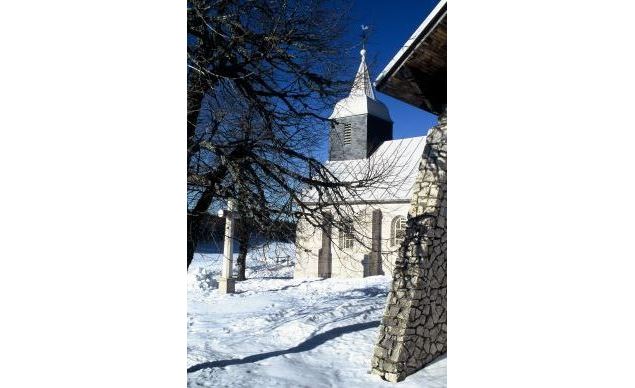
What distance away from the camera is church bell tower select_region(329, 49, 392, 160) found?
2.32 metres

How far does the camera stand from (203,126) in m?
2.46

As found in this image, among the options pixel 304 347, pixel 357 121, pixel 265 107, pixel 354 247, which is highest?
pixel 265 107

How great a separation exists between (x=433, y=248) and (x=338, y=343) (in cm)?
87

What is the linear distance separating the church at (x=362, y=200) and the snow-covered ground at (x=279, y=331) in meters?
0.12

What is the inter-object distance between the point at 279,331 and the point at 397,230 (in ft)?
3.13

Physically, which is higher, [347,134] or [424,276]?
[347,134]

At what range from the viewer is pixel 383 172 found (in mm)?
2660

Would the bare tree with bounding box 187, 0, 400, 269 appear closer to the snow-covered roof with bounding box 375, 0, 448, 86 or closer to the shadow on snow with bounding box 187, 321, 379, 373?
the snow-covered roof with bounding box 375, 0, 448, 86

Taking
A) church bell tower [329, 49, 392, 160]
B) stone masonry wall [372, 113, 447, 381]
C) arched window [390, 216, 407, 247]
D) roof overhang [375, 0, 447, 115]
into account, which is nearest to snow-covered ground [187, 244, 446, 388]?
stone masonry wall [372, 113, 447, 381]

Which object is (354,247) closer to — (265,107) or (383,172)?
(383,172)

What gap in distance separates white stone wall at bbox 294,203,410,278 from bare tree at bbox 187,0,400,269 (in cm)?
11

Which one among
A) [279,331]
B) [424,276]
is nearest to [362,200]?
[424,276]
